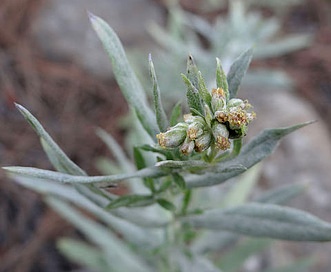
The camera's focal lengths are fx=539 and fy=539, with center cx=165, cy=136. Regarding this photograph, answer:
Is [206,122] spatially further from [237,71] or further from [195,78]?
[237,71]

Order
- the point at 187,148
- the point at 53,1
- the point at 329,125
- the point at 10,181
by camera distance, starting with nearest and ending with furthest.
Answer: the point at 187,148 < the point at 10,181 < the point at 329,125 < the point at 53,1

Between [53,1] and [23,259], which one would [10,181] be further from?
[53,1]

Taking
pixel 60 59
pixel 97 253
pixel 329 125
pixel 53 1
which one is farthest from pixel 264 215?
pixel 53 1

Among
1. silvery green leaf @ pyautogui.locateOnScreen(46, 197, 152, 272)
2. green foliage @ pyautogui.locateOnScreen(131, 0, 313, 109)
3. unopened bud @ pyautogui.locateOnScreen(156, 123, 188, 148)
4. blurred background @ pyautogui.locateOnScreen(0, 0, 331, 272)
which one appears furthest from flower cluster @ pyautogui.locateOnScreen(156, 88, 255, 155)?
green foliage @ pyautogui.locateOnScreen(131, 0, 313, 109)

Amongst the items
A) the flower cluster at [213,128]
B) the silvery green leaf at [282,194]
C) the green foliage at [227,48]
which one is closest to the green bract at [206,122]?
the flower cluster at [213,128]

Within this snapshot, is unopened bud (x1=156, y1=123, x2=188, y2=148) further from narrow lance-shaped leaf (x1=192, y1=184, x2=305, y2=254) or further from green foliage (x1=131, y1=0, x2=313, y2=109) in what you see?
green foliage (x1=131, y1=0, x2=313, y2=109)

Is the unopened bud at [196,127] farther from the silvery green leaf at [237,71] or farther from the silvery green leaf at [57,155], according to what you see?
the silvery green leaf at [57,155]
